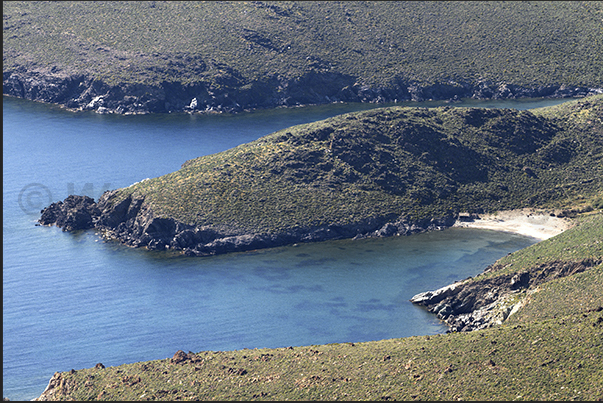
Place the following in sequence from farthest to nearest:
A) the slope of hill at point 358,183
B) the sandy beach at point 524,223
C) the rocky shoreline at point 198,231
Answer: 1. the slope of hill at point 358,183
2. the rocky shoreline at point 198,231
3. the sandy beach at point 524,223

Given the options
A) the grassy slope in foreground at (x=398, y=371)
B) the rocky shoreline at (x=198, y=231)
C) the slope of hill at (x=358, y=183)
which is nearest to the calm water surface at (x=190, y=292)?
the rocky shoreline at (x=198, y=231)

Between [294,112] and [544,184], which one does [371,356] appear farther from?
[294,112]

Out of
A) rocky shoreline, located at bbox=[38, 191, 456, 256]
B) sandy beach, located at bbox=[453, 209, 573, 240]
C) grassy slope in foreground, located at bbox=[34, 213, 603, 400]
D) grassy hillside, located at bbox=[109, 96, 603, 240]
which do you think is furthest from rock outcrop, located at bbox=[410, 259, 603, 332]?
grassy hillside, located at bbox=[109, 96, 603, 240]

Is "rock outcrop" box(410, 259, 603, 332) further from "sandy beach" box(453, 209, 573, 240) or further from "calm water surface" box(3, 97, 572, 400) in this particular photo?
"sandy beach" box(453, 209, 573, 240)

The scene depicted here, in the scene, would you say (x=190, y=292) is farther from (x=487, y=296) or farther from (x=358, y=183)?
(x=487, y=296)

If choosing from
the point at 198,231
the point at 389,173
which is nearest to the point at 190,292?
the point at 198,231

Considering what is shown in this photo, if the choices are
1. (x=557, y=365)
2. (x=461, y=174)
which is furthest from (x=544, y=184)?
(x=557, y=365)

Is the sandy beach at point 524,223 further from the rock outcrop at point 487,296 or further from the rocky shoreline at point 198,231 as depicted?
the rock outcrop at point 487,296
